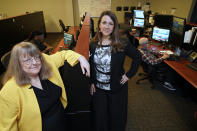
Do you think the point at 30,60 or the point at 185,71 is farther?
the point at 185,71

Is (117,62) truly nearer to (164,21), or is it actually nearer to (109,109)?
(109,109)

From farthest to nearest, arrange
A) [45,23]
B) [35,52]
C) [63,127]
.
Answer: [45,23] < [63,127] < [35,52]

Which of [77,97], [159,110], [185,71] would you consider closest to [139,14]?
[185,71]

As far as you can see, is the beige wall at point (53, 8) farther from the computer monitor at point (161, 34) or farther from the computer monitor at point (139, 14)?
the computer monitor at point (161, 34)

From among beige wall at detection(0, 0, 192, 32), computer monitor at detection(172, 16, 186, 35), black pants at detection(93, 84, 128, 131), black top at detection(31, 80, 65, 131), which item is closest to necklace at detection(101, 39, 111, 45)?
black pants at detection(93, 84, 128, 131)

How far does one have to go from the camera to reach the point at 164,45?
3021mm

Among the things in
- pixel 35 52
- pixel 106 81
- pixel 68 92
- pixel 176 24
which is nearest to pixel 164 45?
pixel 176 24

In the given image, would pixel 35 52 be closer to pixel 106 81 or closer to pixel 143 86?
pixel 106 81

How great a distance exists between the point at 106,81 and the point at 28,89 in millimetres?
720

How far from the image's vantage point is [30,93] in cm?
90

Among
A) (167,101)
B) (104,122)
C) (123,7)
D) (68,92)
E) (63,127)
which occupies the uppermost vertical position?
(123,7)

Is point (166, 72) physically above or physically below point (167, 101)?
above

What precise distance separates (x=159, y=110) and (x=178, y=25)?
1565 mm

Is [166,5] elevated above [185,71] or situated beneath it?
elevated above
